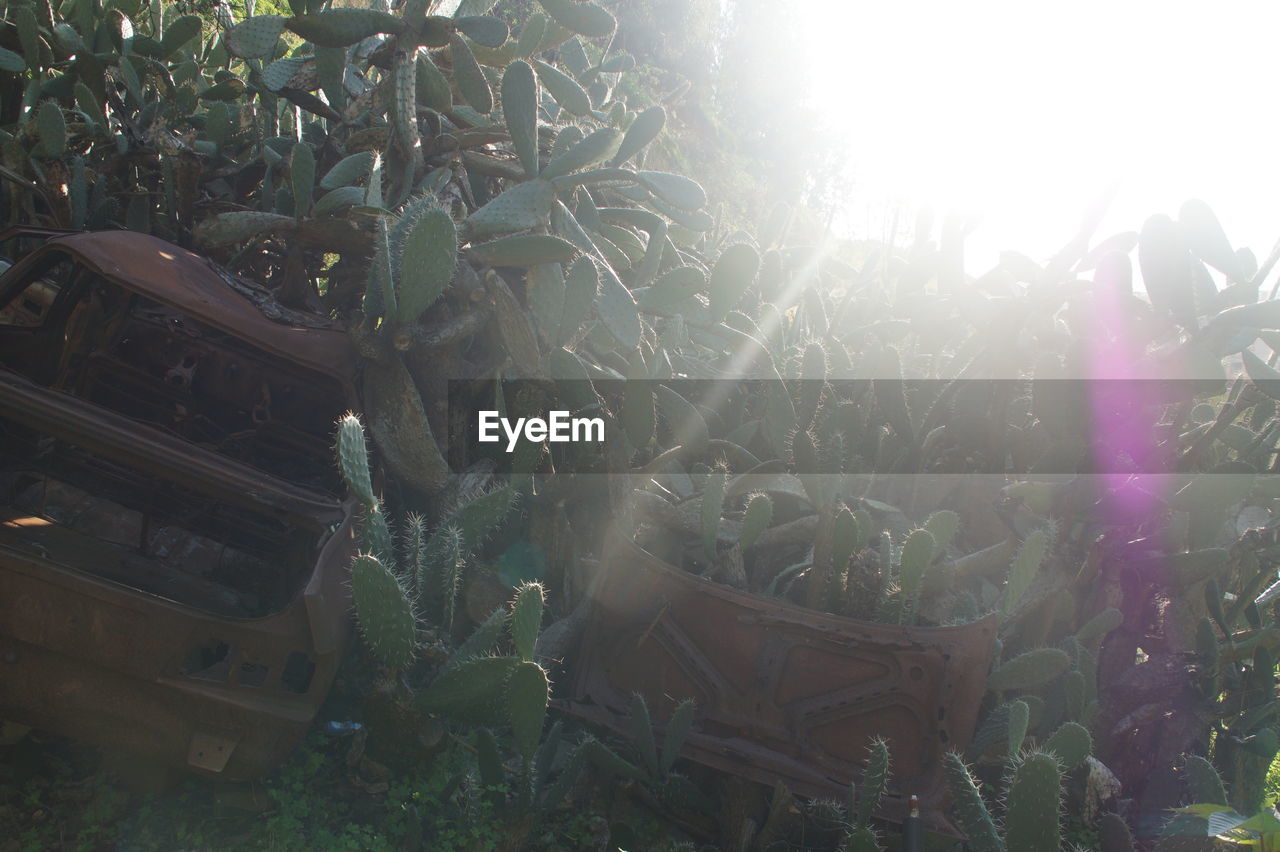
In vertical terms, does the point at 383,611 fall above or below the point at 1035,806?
above

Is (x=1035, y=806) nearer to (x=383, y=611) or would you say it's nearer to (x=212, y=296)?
(x=383, y=611)

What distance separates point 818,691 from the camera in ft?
8.71

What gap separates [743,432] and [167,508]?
2249 millimetres

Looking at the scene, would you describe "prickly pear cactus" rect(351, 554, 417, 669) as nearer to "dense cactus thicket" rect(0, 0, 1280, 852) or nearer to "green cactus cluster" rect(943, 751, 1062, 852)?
"dense cactus thicket" rect(0, 0, 1280, 852)

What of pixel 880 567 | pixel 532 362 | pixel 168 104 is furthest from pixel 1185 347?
pixel 168 104

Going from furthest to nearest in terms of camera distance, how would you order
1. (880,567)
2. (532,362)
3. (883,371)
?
1. (883,371)
2. (532,362)
3. (880,567)

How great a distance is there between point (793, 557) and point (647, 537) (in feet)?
2.07

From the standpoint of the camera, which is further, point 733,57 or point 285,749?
point 733,57

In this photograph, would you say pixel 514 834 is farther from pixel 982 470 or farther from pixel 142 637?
pixel 982 470

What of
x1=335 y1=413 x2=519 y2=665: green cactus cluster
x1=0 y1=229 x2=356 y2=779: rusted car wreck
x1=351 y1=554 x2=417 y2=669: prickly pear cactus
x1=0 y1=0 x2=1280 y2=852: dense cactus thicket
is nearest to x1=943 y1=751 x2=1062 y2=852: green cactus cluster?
x1=0 y1=0 x2=1280 y2=852: dense cactus thicket

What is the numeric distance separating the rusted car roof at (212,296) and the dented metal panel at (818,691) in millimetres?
1537

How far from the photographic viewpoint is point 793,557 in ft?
11.0

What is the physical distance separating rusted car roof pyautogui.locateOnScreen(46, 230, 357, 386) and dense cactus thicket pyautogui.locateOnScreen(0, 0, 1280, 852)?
0.15 m

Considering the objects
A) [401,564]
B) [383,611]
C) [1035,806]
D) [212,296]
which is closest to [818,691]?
[1035,806]
